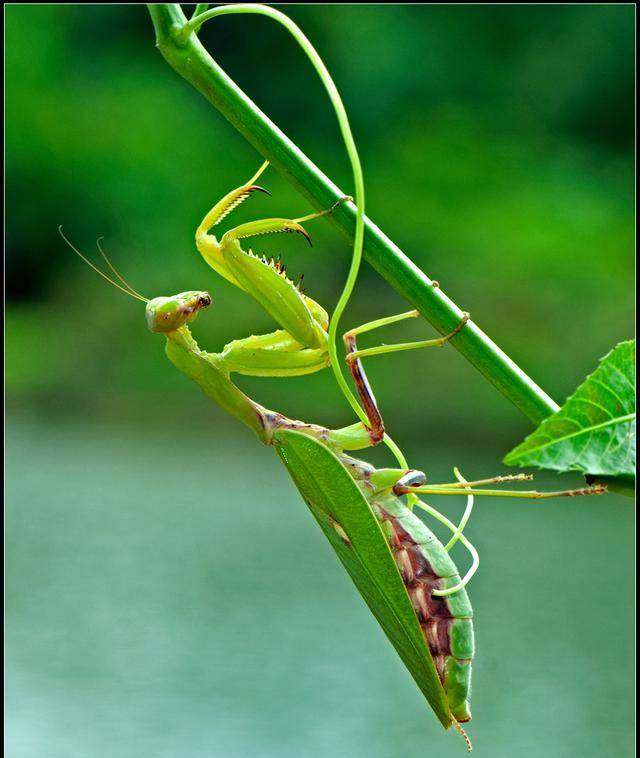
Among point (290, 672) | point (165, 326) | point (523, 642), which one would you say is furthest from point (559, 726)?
point (165, 326)

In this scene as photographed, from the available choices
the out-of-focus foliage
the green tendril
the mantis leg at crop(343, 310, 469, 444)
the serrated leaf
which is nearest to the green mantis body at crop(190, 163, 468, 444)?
the mantis leg at crop(343, 310, 469, 444)

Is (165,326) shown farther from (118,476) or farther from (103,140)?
(103,140)

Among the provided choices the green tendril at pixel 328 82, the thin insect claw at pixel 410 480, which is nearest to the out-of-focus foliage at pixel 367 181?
the thin insect claw at pixel 410 480

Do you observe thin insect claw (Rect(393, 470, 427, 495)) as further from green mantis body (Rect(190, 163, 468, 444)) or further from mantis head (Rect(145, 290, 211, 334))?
mantis head (Rect(145, 290, 211, 334))

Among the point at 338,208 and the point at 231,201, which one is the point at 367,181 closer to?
the point at 231,201

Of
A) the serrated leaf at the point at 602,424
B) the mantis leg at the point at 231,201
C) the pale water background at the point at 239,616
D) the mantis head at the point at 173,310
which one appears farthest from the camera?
the pale water background at the point at 239,616

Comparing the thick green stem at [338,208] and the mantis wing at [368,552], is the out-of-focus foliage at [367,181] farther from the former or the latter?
the thick green stem at [338,208]

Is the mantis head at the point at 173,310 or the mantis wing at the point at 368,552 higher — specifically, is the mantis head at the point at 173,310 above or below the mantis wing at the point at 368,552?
above
